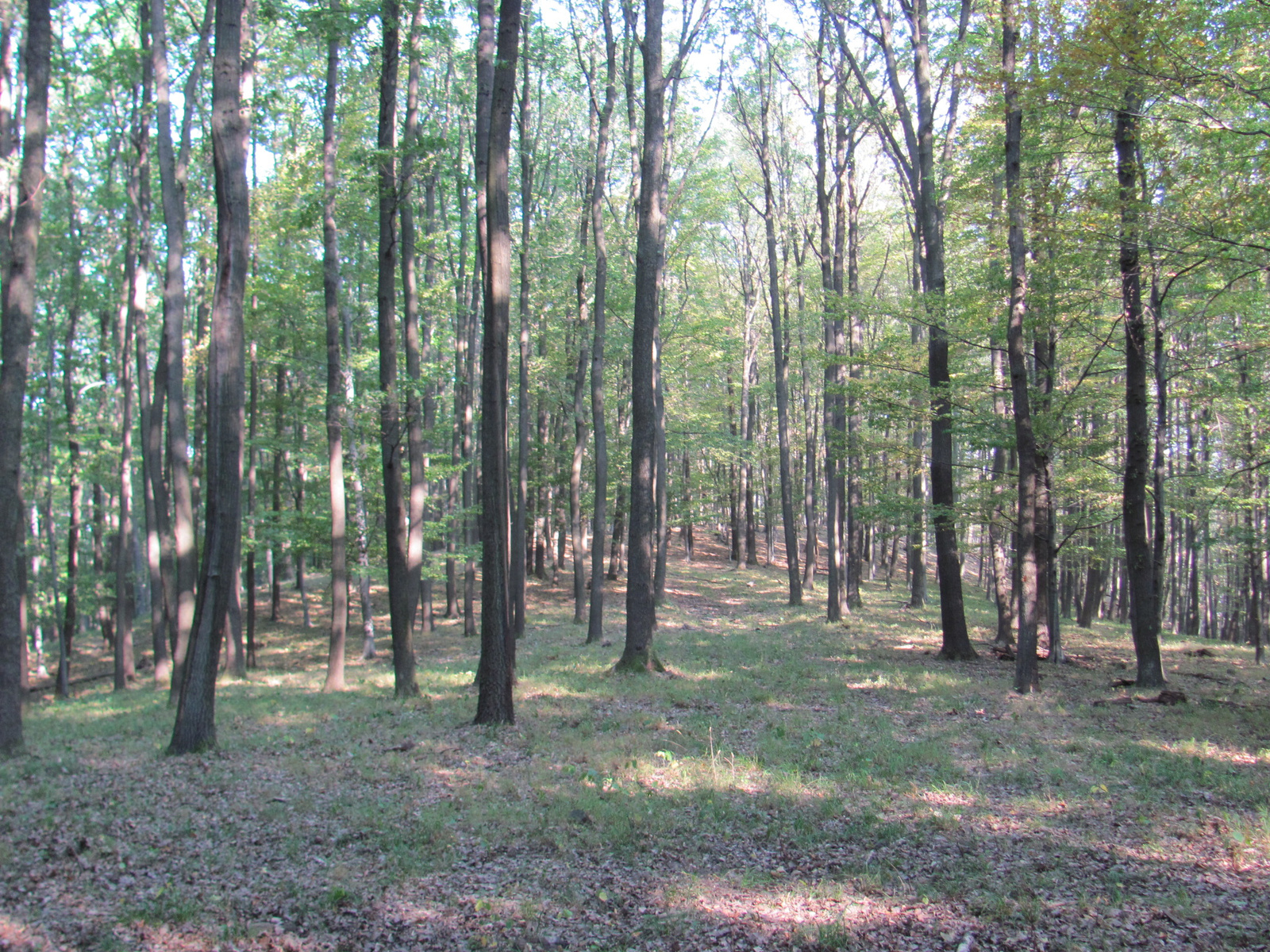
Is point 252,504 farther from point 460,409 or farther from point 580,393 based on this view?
point 580,393

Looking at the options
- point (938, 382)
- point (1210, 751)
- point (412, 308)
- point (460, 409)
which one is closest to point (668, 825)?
point (1210, 751)

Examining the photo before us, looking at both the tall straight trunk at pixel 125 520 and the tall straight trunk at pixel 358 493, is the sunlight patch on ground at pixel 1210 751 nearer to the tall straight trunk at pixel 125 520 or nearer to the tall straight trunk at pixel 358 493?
the tall straight trunk at pixel 358 493

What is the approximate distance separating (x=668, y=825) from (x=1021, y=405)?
28.2 ft

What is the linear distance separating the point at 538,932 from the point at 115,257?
79.4 feet

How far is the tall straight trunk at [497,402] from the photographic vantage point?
31.1 ft

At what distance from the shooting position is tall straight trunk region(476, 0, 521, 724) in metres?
9.48

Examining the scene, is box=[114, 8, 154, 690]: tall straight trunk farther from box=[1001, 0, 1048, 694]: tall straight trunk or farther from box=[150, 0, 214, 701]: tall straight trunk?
box=[1001, 0, 1048, 694]: tall straight trunk

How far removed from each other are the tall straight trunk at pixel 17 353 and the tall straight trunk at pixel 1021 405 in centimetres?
1349

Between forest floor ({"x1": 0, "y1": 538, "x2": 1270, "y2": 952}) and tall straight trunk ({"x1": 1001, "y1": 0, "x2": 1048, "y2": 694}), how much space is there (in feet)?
2.98

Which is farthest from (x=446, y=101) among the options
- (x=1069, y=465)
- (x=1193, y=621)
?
(x=1193, y=621)

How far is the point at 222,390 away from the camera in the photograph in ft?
29.1

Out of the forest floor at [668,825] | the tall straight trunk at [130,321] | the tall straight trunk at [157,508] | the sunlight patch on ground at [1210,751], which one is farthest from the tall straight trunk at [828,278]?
the tall straight trunk at [130,321]

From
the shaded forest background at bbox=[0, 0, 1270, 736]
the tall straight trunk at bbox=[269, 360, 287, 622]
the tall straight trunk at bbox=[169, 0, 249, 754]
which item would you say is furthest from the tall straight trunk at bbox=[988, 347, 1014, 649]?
the tall straight trunk at bbox=[269, 360, 287, 622]

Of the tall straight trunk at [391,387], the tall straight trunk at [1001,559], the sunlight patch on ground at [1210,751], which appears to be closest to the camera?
the sunlight patch on ground at [1210,751]
